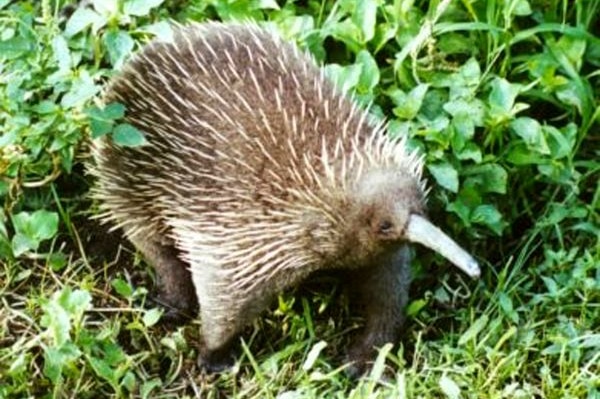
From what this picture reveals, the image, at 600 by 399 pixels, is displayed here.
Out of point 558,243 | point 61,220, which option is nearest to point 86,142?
point 61,220

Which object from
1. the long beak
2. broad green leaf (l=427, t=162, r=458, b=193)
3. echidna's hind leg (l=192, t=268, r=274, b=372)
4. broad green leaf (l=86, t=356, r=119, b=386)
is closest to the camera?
the long beak

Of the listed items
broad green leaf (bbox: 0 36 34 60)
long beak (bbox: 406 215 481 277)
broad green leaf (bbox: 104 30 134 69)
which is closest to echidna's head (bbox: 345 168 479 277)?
long beak (bbox: 406 215 481 277)

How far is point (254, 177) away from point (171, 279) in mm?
612

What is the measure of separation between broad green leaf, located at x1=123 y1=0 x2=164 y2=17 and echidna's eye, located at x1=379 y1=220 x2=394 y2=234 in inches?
35.6

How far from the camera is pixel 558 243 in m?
4.30

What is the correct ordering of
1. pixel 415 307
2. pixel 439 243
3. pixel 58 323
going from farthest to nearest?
pixel 415 307 < pixel 58 323 < pixel 439 243

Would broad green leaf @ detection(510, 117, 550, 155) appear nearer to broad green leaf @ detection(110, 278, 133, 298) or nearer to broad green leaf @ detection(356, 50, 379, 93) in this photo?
broad green leaf @ detection(356, 50, 379, 93)

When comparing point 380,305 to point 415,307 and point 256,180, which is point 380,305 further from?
point 256,180

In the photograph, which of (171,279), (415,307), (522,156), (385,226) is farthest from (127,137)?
(522,156)

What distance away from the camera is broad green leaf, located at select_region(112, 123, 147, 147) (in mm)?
3752

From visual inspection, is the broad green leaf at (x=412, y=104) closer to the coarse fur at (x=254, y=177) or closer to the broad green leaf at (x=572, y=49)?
the coarse fur at (x=254, y=177)

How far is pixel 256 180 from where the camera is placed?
3756mm

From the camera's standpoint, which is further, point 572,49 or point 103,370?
point 572,49

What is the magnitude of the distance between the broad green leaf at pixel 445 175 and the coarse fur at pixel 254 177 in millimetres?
130
